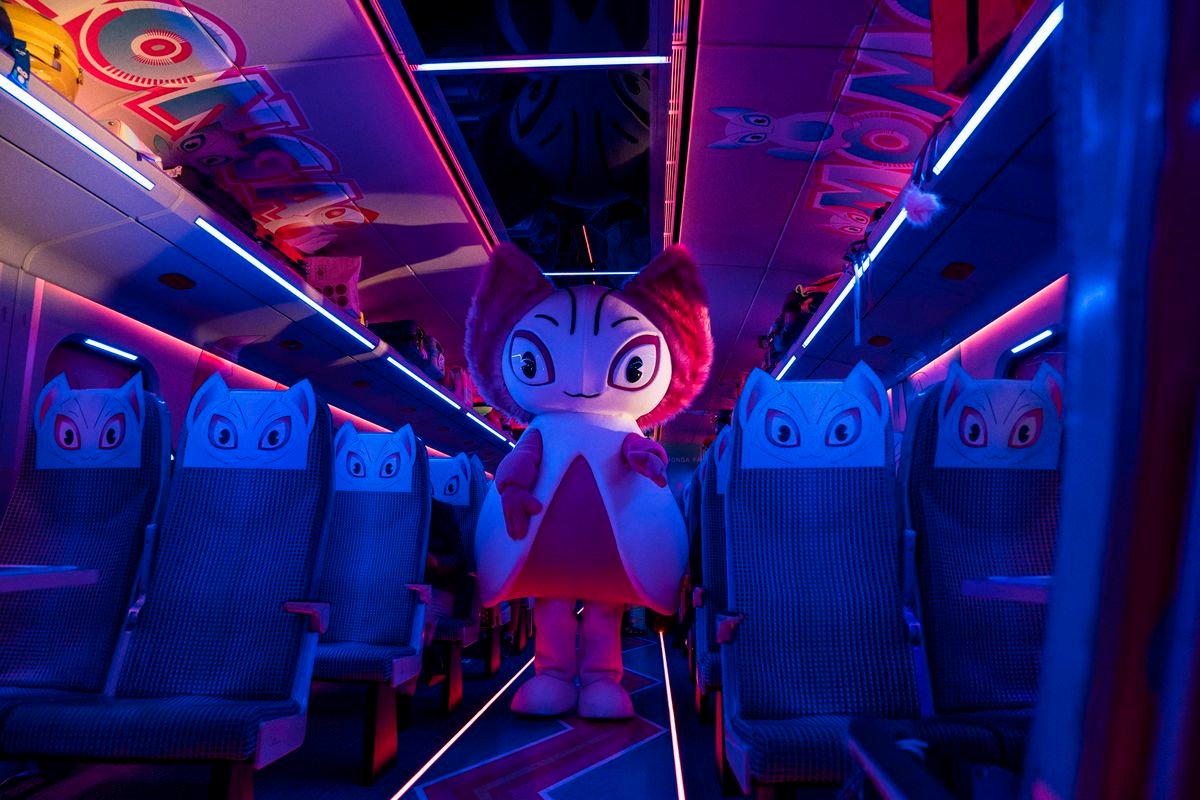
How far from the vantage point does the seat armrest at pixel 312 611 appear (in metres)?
2.05

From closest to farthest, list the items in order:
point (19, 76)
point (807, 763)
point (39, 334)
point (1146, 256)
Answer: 1. point (1146, 256)
2. point (807, 763)
3. point (19, 76)
4. point (39, 334)

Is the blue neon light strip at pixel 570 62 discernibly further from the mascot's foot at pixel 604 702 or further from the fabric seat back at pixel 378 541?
the mascot's foot at pixel 604 702

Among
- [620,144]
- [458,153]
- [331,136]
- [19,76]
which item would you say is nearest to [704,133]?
[620,144]

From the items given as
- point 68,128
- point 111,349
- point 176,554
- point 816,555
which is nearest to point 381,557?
point 176,554

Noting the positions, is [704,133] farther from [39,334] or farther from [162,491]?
[39,334]

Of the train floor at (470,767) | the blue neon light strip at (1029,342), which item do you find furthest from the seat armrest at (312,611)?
the blue neon light strip at (1029,342)

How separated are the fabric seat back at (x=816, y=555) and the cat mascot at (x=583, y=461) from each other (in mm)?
1215

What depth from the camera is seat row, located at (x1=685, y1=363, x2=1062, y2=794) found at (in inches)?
76.1

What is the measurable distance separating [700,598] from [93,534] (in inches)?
77.6

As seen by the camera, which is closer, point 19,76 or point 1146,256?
point 1146,256

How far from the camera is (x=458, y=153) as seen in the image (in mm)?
4738

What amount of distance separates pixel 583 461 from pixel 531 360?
1.77ft

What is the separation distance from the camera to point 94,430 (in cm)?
240

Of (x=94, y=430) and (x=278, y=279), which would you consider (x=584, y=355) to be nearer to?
(x=94, y=430)
